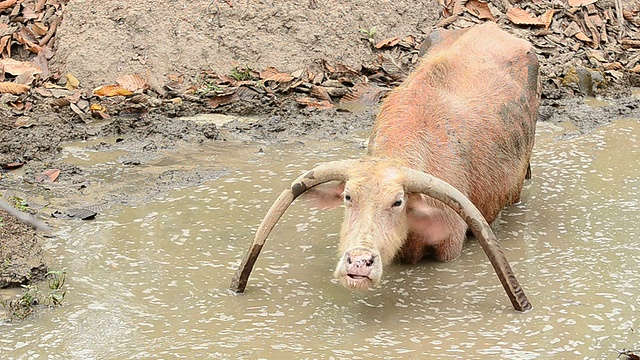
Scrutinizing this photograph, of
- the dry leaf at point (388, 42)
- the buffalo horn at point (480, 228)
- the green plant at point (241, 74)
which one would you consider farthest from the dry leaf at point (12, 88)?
the buffalo horn at point (480, 228)

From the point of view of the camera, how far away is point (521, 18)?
37.9ft

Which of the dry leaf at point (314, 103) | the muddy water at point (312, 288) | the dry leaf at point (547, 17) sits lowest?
the muddy water at point (312, 288)

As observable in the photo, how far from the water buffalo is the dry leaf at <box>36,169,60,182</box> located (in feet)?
8.46

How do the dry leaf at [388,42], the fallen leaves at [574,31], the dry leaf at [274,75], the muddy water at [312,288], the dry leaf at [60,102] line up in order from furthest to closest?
the dry leaf at [388,42] → the fallen leaves at [574,31] → the dry leaf at [274,75] → the dry leaf at [60,102] → the muddy water at [312,288]

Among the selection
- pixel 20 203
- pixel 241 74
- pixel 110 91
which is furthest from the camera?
pixel 241 74

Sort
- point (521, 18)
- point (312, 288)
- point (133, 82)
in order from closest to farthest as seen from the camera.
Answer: point (312, 288) → point (133, 82) → point (521, 18)

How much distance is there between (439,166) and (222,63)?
4.47 meters

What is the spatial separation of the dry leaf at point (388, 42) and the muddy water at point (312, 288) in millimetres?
3360

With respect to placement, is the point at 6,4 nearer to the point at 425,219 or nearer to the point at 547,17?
the point at 547,17

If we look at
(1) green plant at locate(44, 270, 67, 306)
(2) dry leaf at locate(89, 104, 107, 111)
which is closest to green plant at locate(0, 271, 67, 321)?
(1) green plant at locate(44, 270, 67, 306)

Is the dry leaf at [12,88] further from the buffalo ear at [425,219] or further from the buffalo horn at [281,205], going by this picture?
the buffalo ear at [425,219]

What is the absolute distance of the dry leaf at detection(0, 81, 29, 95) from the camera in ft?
31.9

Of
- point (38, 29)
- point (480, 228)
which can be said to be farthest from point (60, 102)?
point (480, 228)

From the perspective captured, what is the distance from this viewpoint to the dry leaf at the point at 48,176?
793 cm
